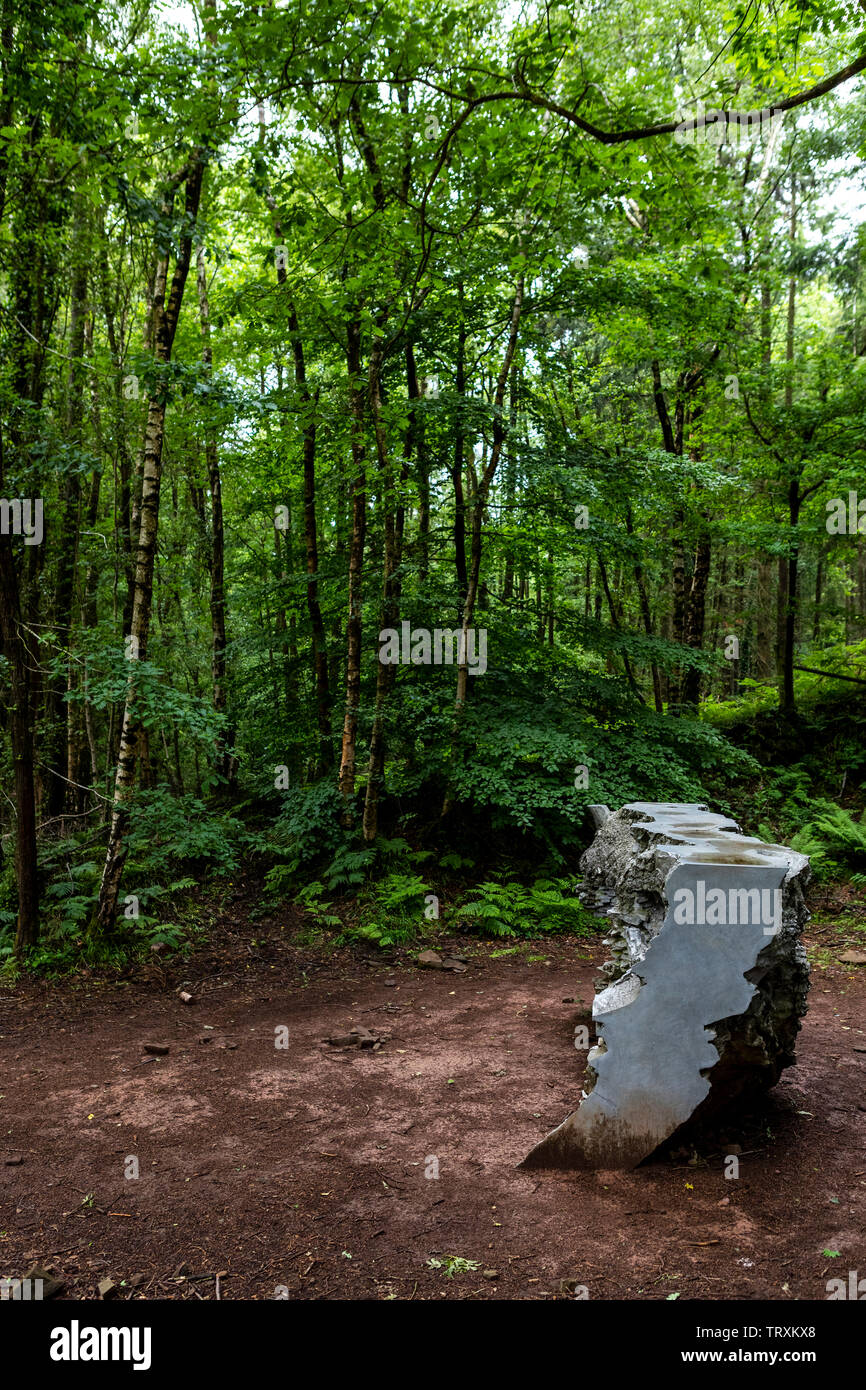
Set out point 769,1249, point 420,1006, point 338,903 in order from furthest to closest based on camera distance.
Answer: point 338,903 < point 420,1006 < point 769,1249

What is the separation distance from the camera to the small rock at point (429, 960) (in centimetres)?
791

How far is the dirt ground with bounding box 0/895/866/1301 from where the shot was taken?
3150 mm

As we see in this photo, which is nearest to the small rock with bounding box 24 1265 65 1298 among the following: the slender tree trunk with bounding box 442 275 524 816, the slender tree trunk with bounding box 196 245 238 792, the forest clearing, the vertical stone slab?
the forest clearing

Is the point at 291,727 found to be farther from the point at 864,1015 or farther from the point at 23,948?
the point at 864,1015

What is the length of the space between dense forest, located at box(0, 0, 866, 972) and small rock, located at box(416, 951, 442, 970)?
0.60 metres

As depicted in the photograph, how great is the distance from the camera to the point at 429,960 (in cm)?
798

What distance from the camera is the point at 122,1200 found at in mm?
3777

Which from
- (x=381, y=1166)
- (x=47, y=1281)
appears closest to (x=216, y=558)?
(x=381, y=1166)

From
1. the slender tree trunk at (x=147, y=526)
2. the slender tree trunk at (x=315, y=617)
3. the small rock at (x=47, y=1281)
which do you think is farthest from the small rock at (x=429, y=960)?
the small rock at (x=47, y=1281)

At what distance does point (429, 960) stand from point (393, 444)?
266 inches

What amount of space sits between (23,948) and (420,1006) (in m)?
4.20
